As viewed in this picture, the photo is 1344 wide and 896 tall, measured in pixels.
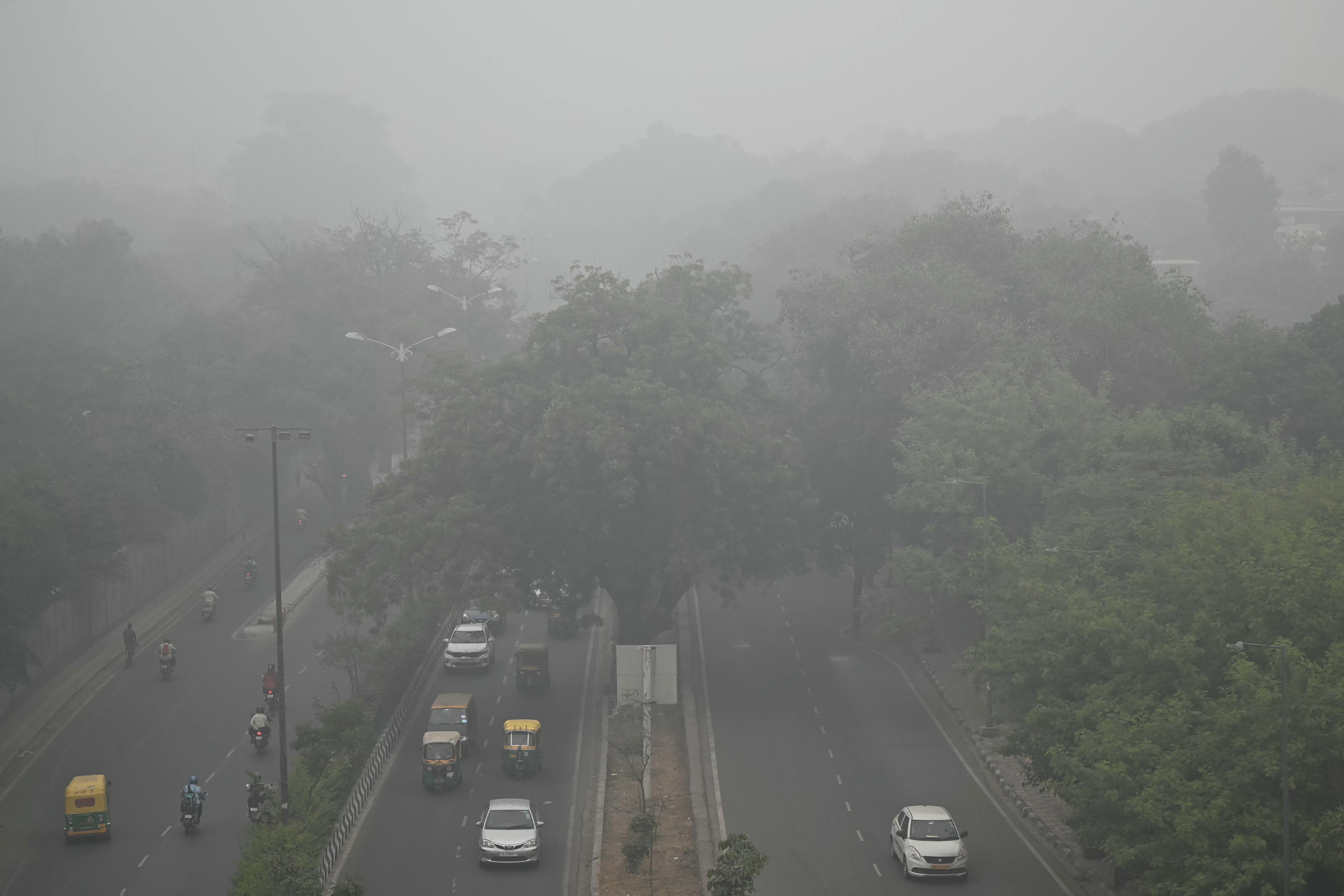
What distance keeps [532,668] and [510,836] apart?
48.5 feet

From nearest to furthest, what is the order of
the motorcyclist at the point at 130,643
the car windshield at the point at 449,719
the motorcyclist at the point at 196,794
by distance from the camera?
the motorcyclist at the point at 196,794 < the car windshield at the point at 449,719 < the motorcyclist at the point at 130,643

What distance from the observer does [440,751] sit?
3294cm

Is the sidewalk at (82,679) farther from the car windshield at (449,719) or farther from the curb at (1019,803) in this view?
the curb at (1019,803)

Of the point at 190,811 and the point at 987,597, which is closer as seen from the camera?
the point at 190,811

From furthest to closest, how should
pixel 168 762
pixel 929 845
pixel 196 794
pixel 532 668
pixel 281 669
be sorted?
pixel 532 668 → pixel 168 762 → pixel 196 794 → pixel 281 669 → pixel 929 845

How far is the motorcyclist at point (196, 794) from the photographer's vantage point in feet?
97.7

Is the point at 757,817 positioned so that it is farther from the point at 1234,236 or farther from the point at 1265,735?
the point at 1234,236

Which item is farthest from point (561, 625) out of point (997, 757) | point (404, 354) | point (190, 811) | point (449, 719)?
point (190, 811)

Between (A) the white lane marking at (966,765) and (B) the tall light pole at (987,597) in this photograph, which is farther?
(B) the tall light pole at (987,597)

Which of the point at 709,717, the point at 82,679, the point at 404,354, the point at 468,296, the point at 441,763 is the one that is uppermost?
the point at 468,296

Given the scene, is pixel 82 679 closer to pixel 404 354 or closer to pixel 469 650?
pixel 469 650

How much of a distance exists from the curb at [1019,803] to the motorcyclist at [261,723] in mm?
19914

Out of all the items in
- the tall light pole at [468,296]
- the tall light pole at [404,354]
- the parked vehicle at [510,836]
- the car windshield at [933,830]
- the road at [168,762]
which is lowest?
the road at [168,762]

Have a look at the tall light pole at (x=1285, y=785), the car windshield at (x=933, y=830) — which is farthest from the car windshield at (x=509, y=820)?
the tall light pole at (x=1285, y=785)
